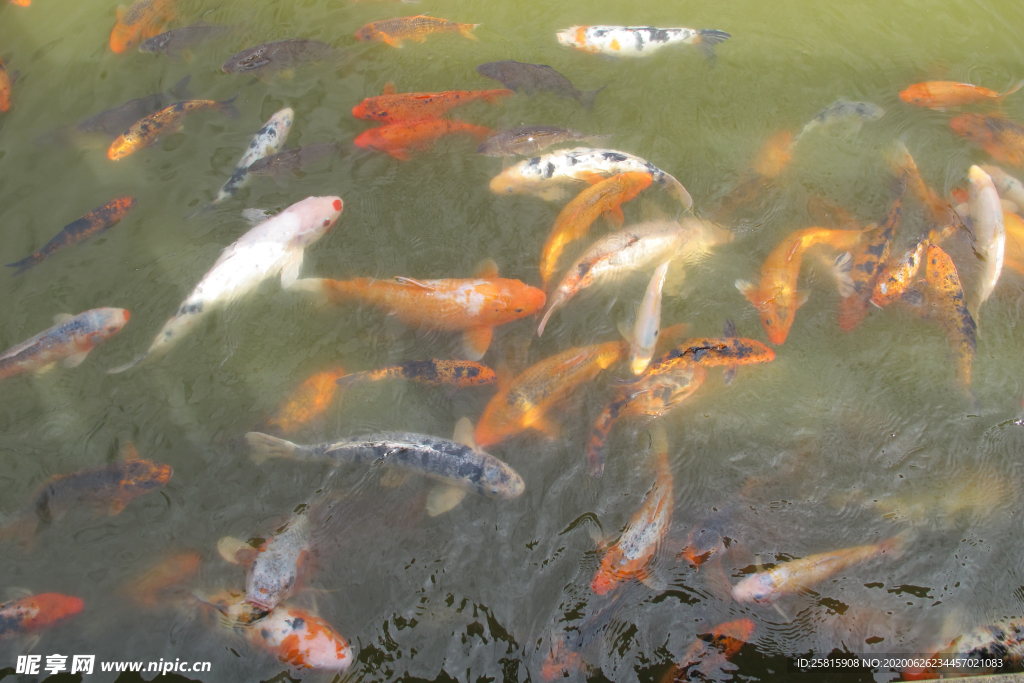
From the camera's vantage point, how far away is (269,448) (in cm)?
402

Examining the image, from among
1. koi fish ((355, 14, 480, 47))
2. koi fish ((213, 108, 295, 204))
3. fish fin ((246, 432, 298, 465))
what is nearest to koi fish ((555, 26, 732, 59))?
koi fish ((355, 14, 480, 47))

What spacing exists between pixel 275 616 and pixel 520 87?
4.98 metres

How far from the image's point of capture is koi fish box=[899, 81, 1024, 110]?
5.68 m

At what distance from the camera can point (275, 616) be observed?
3537mm

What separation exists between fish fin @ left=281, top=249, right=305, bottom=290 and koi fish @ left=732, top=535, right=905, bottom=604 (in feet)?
12.8

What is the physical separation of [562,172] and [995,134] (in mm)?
4024

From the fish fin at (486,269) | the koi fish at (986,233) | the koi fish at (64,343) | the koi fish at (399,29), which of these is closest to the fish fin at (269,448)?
the koi fish at (64,343)

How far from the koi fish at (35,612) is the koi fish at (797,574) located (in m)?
4.06

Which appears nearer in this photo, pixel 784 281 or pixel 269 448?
pixel 269 448

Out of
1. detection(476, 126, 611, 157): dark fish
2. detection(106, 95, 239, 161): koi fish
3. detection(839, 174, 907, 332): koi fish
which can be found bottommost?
detection(839, 174, 907, 332): koi fish

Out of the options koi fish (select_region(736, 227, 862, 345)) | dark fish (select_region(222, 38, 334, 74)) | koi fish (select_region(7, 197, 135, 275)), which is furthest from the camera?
dark fish (select_region(222, 38, 334, 74))

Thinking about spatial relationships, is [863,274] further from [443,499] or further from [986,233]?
[443,499]

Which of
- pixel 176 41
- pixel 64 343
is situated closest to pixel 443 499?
pixel 64 343

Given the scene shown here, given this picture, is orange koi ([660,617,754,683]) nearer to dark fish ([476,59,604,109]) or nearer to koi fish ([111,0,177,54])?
dark fish ([476,59,604,109])
